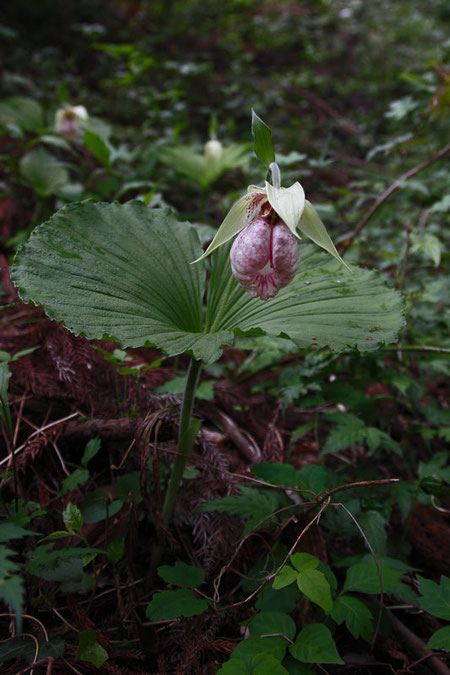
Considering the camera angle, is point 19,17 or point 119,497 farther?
point 19,17

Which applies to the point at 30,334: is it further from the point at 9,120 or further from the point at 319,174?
the point at 319,174

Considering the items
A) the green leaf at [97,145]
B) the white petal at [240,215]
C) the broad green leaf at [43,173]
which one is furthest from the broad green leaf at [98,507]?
the broad green leaf at [43,173]

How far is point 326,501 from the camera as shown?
0.98 metres

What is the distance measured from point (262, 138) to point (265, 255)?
25 centimetres

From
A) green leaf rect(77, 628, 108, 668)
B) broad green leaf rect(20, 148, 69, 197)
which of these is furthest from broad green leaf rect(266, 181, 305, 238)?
broad green leaf rect(20, 148, 69, 197)

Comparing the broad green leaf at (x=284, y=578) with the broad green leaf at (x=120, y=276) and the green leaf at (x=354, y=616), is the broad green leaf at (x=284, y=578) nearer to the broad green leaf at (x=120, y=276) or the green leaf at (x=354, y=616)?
the green leaf at (x=354, y=616)

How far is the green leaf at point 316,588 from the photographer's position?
77 cm

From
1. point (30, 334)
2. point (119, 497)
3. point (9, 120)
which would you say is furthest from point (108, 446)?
point (9, 120)

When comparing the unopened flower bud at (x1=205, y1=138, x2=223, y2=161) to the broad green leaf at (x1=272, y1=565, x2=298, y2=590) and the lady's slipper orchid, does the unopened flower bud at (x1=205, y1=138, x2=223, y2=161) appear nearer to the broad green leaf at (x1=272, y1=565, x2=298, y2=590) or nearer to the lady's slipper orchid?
the lady's slipper orchid

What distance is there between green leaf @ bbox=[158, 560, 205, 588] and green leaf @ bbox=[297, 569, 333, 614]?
0.22 meters

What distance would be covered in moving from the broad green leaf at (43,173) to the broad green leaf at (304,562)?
204 cm

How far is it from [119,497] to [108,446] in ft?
0.72

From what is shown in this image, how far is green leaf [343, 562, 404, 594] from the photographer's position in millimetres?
891

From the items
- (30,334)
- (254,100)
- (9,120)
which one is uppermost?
(254,100)
